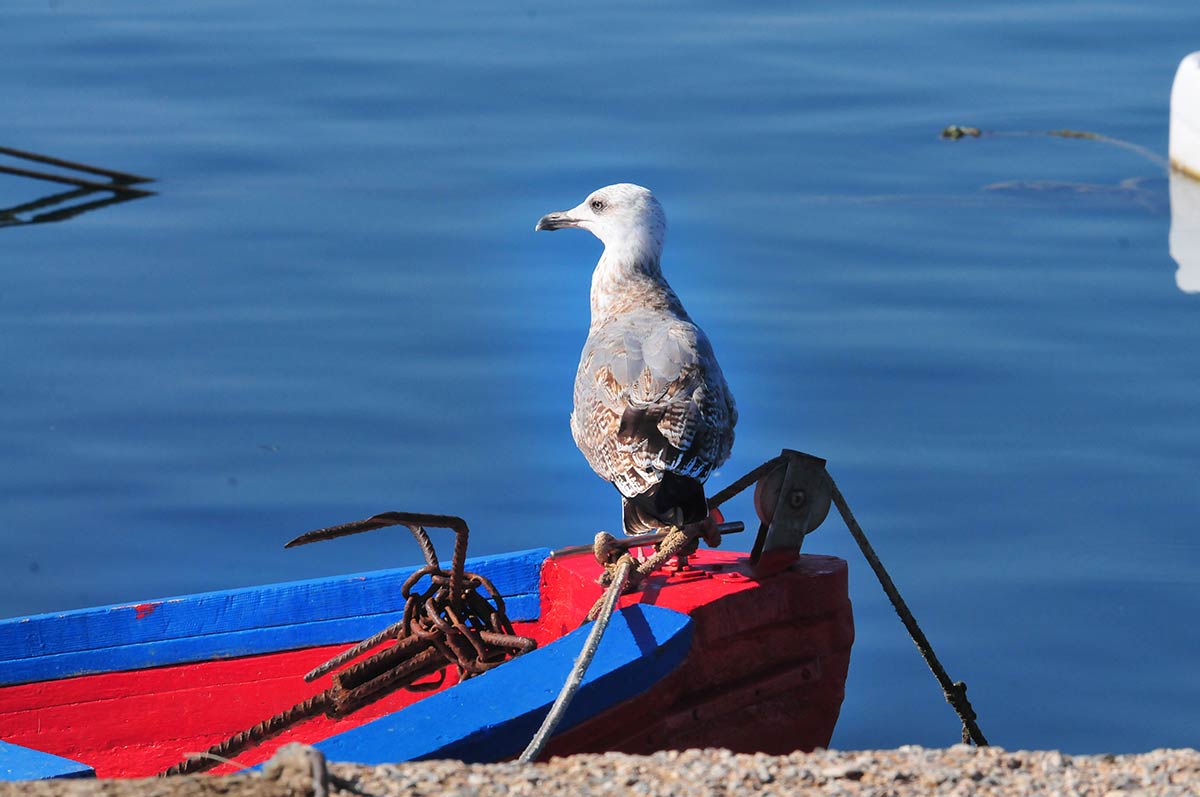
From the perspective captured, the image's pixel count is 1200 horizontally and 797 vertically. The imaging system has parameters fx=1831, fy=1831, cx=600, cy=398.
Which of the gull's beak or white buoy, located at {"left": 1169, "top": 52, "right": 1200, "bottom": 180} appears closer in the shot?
the gull's beak

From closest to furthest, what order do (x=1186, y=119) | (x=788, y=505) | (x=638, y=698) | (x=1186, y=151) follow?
(x=638, y=698) < (x=788, y=505) < (x=1186, y=119) < (x=1186, y=151)

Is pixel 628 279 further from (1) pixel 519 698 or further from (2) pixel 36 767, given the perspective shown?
(2) pixel 36 767

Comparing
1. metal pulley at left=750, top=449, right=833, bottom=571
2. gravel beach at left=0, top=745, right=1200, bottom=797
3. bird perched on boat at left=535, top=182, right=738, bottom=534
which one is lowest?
gravel beach at left=0, top=745, right=1200, bottom=797

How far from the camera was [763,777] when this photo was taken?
4.25 m

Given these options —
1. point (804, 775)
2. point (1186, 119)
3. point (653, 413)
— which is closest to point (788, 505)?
point (653, 413)

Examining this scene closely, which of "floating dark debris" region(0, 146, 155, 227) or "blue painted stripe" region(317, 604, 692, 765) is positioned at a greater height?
"floating dark debris" region(0, 146, 155, 227)

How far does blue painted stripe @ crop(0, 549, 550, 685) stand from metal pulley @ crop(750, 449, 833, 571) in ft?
4.09

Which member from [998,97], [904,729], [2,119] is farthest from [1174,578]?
[2,119]

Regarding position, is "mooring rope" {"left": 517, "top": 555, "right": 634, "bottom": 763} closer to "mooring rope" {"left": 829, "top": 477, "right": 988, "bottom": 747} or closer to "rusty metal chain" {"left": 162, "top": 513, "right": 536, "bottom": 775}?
"rusty metal chain" {"left": 162, "top": 513, "right": 536, "bottom": 775}

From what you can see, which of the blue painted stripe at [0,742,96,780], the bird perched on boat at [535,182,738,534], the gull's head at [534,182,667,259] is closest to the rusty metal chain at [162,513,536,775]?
the bird perched on boat at [535,182,738,534]

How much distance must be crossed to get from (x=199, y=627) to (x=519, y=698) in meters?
1.71

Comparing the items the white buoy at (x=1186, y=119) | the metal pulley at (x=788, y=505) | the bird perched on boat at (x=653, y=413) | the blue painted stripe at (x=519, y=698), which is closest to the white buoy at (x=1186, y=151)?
the white buoy at (x=1186, y=119)

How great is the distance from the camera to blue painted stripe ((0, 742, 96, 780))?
4328 mm

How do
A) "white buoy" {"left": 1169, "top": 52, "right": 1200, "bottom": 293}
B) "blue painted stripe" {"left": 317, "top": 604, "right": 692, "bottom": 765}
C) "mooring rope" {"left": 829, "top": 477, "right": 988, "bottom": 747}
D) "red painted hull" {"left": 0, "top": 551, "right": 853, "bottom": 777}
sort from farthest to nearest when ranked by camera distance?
"white buoy" {"left": 1169, "top": 52, "right": 1200, "bottom": 293}
"mooring rope" {"left": 829, "top": 477, "right": 988, "bottom": 747}
"red painted hull" {"left": 0, "top": 551, "right": 853, "bottom": 777}
"blue painted stripe" {"left": 317, "top": 604, "right": 692, "bottom": 765}
